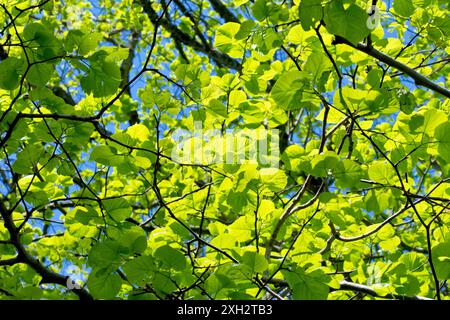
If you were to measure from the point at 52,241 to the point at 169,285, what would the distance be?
4.47 feet

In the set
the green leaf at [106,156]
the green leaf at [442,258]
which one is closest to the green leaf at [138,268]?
the green leaf at [106,156]

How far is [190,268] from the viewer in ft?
6.50

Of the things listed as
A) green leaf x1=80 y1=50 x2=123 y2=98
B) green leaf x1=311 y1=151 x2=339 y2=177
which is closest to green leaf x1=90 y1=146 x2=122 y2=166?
green leaf x1=80 y1=50 x2=123 y2=98

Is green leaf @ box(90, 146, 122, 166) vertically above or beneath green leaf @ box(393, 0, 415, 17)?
beneath

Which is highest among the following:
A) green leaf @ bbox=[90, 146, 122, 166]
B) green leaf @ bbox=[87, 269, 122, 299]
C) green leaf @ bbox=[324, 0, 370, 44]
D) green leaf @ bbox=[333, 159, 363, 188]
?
green leaf @ bbox=[324, 0, 370, 44]

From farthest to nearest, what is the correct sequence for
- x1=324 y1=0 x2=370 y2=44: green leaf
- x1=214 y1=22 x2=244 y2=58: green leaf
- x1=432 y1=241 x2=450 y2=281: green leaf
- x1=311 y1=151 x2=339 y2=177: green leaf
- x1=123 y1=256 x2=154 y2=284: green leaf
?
x1=214 y1=22 x2=244 y2=58: green leaf < x1=432 y1=241 x2=450 y2=281: green leaf < x1=311 y1=151 x2=339 y2=177: green leaf < x1=123 y1=256 x2=154 y2=284: green leaf < x1=324 y1=0 x2=370 y2=44: green leaf

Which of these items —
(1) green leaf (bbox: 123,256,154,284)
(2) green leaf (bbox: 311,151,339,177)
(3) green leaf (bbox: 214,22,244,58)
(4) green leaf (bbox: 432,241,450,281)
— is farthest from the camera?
(3) green leaf (bbox: 214,22,244,58)

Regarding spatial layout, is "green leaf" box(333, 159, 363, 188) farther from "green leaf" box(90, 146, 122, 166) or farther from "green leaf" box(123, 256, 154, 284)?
"green leaf" box(90, 146, 122, 166)

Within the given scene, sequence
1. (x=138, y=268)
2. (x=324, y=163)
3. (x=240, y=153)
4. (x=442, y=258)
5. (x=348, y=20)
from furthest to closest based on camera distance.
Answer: (x=240, y=153), (x=442, y=258), (x=324, y=163), (x=138, y=268), (x=348, y=20)

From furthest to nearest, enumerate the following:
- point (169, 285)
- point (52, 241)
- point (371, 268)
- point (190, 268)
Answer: point (52, 241)
point (371, 268)
point (190, 268)
point (169, 285)

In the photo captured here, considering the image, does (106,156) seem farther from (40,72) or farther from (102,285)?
(102,285)

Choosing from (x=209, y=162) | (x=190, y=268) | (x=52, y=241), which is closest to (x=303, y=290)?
(x=190, y=268)

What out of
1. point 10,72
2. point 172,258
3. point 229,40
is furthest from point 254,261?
point 10,72

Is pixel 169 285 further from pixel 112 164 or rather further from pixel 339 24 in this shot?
pixel 339 24
